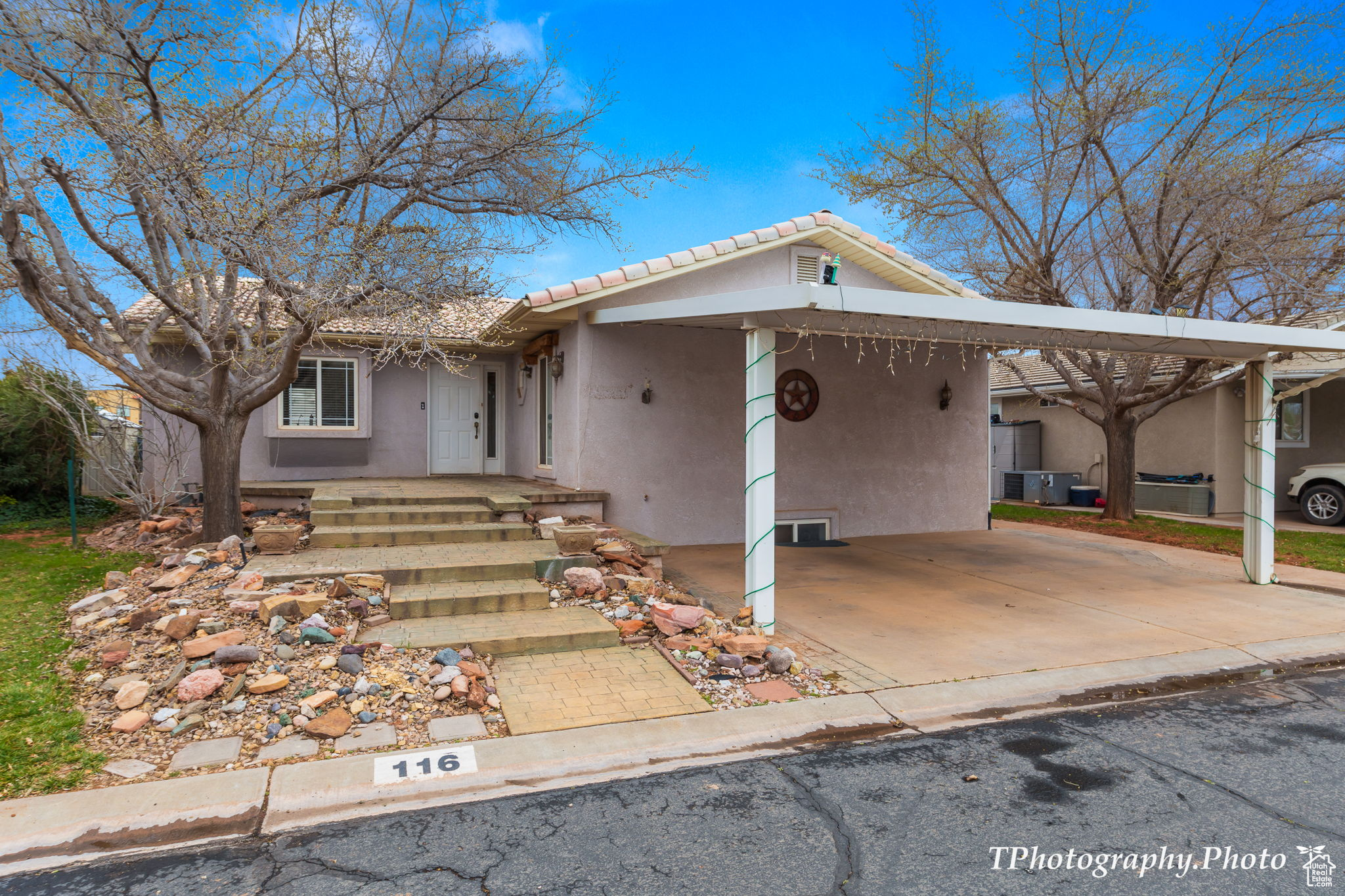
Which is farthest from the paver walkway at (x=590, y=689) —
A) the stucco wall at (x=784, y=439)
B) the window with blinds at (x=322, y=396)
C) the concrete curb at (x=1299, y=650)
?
the window with blinds at (x=322, y=396)

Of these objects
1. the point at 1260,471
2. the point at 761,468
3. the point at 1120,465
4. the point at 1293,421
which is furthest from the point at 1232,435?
the point at 761,468

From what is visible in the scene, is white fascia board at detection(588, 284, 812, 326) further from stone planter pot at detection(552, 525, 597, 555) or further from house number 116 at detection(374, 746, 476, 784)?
house number 116 at detection(374, 746, 476, 784)

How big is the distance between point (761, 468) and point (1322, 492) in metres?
13.3

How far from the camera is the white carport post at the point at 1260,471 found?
7.92 m

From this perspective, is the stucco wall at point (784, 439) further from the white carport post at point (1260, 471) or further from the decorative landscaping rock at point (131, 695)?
the decorative landscaping rock at point (131, 695)

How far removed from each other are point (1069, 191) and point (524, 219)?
27.6 feet

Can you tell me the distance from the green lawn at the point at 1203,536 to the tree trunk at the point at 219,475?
12262 millimetres

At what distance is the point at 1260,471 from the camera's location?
7.97 metres

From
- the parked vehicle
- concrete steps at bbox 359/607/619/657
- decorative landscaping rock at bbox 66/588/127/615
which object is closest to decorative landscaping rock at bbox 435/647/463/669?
concrete steps at bbox 359/607/619/657

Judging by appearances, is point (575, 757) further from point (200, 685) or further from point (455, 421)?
point (455, 421)

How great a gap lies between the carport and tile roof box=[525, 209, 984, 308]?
1.01m

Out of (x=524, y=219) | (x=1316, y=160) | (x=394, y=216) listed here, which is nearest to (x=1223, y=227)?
(x=1316, y=160)

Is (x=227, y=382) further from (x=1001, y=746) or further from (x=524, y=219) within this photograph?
(x=1001, y=746)

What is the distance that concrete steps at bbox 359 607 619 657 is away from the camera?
16.7ft
